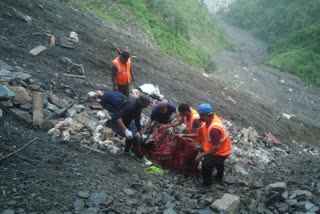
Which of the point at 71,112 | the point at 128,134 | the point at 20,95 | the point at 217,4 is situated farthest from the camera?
the point at 217,4

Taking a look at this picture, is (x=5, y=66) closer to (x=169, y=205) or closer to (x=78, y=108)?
(x=78, y=108)

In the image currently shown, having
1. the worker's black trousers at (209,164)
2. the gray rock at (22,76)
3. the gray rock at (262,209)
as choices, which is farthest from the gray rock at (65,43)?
the gray rock at (262,209)

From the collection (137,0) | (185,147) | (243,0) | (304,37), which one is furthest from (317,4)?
(185,147)

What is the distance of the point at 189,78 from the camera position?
11930 mm

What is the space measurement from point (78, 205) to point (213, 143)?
1.99 meters

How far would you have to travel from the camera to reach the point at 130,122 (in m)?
4.47

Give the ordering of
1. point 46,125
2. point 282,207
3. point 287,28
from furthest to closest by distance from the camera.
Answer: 1. point 287,28
2. point 46,125
3. point 282,207

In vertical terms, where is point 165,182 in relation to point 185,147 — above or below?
below

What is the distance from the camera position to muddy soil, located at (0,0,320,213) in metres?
3.21

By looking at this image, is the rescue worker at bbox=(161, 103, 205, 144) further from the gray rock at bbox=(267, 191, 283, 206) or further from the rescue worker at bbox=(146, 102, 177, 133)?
the gray rock at bbox=(267, 191, 283, 206)

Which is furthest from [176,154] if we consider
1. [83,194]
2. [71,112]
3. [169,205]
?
[71,112]

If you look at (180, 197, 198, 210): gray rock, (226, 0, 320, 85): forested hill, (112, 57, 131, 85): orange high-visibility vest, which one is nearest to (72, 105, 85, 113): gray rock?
(112, 57, 131, 85): orange high-visibility vest

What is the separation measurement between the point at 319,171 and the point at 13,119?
6293mm

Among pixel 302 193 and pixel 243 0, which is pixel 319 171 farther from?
pixel 243 0
